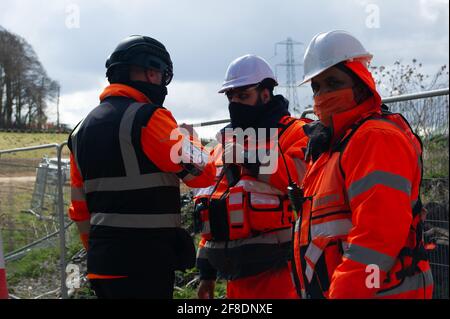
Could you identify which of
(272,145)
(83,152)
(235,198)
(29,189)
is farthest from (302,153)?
(29,189)

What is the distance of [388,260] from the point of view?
220cm

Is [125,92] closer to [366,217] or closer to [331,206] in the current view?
[331,206]

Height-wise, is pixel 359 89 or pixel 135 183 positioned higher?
pixel 359 89

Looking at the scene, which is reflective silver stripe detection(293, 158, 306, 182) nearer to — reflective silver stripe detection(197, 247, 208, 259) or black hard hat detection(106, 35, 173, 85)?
reflective silver stripe detection(197, 247, 208, 259)

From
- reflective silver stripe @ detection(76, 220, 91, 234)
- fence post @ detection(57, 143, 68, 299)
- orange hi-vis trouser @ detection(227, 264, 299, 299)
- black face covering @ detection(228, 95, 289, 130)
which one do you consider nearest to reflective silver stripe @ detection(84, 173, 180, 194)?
reflective silver stripe @ detection(76, 220, 91, 234)

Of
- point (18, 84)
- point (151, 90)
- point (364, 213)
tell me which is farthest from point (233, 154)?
point (18, 84)

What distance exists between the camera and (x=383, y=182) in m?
2.19

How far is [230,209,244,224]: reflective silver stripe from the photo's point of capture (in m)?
3.60

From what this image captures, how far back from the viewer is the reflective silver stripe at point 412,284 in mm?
2318

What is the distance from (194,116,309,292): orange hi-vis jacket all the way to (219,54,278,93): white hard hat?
412 mm

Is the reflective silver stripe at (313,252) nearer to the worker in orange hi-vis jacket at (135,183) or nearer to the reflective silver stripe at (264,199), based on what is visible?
the worker in orange hi-vis jacket at (135,183)

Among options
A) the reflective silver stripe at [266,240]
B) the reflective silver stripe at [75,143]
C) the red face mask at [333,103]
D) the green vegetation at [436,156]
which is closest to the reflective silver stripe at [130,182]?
the reflective silver stripe at [75,143]

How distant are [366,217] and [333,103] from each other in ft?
2.05
